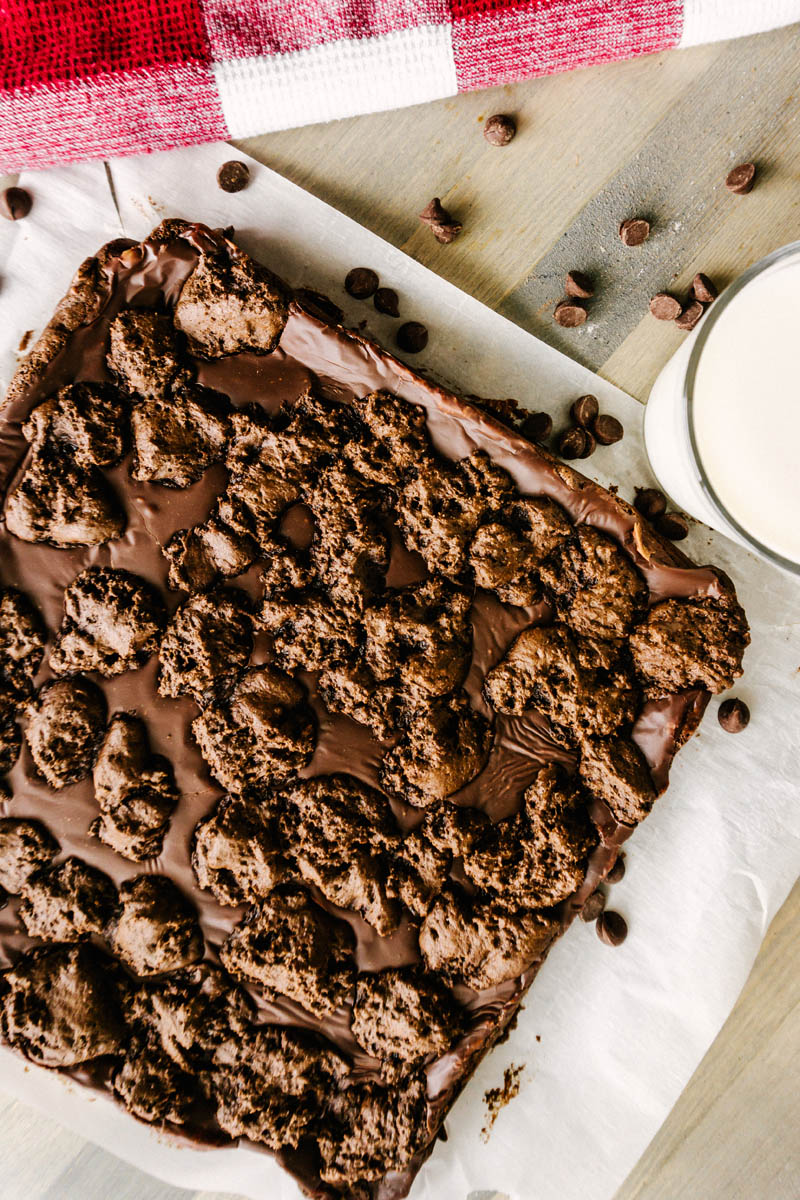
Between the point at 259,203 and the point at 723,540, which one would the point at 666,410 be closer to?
the point at 723,540

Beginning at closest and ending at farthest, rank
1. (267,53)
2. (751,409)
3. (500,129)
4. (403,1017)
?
(751,409)
(403,1017)
(267,53)
(500,129)

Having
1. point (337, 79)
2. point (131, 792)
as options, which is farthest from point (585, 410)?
point (131, 792)

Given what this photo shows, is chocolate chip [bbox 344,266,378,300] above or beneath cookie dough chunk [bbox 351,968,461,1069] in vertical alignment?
above

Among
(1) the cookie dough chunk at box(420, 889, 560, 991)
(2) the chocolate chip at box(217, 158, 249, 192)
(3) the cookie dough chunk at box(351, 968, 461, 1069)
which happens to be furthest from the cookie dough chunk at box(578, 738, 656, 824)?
(2) the chocolate chip at box(217, 158, 249, 192)

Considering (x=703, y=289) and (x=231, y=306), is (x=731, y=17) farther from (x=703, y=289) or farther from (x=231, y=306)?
(x=231, y=306)

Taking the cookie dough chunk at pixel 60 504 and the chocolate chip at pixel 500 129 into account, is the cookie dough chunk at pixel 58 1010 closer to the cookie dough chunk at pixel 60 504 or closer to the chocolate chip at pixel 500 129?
the cookie dough chunk at pixel 60 504

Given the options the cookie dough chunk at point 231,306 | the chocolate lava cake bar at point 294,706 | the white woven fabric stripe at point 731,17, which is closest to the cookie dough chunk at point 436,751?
the chocolate lava cake bar at point 294,706

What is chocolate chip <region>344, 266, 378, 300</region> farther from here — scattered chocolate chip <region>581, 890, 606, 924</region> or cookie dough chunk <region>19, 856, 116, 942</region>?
scattered chocolate chip <region>581, 890, 606, 924</region>
